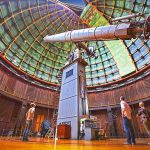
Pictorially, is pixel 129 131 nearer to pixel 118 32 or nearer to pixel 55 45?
pixel 118 32

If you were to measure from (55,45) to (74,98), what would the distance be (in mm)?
14548

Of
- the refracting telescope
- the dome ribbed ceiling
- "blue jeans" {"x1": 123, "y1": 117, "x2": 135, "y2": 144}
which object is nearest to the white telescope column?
the refracting telescope

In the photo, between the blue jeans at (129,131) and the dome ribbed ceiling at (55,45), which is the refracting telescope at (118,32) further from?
the dome ribbed ceiling at (55,45)

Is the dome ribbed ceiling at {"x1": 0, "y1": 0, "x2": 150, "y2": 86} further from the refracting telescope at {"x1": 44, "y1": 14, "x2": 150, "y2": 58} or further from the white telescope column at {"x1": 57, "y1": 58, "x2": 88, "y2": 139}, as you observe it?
the white telescope column at {"x1": 57, "y1": 58, "x2": 88, "y2": 139}

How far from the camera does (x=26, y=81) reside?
15812 millimetres

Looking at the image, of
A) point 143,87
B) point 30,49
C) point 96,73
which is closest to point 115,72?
point 96,73

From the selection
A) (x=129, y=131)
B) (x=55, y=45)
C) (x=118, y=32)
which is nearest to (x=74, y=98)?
(x=129, y=131)

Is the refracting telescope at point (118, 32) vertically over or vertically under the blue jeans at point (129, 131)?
over

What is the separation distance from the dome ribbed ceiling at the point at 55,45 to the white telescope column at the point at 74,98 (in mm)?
8940

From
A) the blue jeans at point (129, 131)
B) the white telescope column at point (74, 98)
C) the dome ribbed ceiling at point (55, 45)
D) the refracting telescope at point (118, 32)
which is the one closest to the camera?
the blue jeans at point (129, 131)

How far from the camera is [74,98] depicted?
318 inches

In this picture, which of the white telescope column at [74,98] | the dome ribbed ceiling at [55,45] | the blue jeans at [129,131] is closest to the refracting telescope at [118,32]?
the white telescope column at [74,98]

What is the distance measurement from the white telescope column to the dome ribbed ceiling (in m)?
8.94

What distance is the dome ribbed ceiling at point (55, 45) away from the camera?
1491cm
